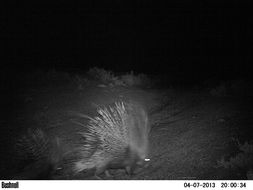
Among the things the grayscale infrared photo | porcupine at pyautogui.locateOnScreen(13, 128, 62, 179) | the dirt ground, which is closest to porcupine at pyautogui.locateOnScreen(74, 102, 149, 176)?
the grayscale infrared photo

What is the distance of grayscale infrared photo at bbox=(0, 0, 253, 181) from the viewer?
4.19 m

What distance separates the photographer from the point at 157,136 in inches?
207

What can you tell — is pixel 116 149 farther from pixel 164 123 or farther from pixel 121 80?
pixel 121 80

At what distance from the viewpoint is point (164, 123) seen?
589cm

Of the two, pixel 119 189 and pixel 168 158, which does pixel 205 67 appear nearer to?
pixel 168 158

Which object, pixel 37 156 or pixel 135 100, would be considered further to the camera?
pixel 135 100

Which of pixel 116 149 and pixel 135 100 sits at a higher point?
pixel 135 100

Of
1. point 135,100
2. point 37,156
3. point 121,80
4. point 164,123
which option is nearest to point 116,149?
point 37,156

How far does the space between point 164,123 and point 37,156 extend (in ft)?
7.52

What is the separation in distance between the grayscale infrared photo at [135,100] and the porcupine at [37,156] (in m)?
0.02

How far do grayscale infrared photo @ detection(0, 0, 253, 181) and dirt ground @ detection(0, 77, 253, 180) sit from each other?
0.02 meters

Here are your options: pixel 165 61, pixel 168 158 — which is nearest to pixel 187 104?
pixel 168 158

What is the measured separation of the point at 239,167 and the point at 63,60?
14.0m

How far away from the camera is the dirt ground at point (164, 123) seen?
412cm
